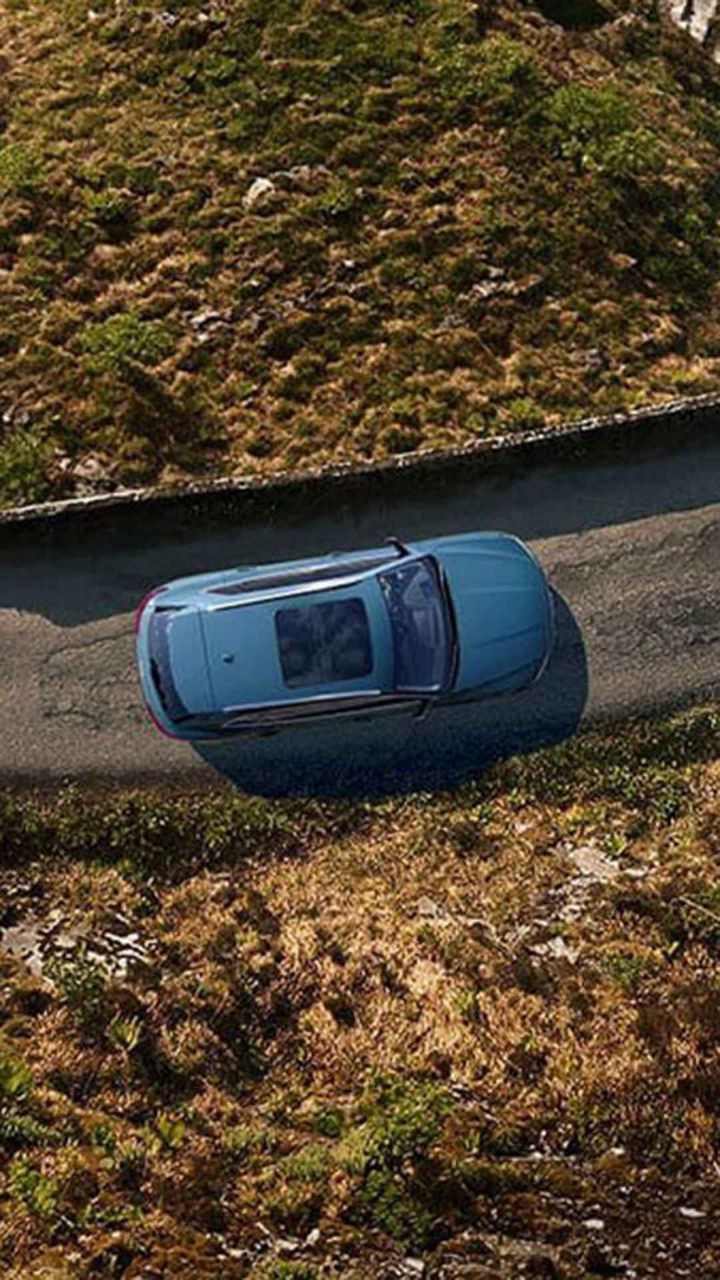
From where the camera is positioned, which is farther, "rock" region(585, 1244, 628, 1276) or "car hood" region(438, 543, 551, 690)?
"car hood" region(438, 543, 551, 690)

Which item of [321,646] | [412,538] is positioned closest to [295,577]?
[321,646]

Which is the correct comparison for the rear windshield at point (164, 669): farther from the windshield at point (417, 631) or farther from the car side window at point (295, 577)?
the windshield at point (417, 631)

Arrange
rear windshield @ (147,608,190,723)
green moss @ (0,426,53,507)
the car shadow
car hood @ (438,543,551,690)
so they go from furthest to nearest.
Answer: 1. green moss @ (0,426,53,507)
2. the car shadow
3. car hood @ (438,543,551,690)
4. rear windshield @ (147,608,190,723)

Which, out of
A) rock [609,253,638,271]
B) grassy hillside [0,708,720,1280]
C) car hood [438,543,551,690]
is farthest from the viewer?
rock [609,253,638,271]

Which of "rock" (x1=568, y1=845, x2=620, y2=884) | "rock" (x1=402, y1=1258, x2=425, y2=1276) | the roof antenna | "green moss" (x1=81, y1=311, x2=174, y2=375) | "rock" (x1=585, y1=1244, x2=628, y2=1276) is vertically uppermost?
"green moss" (x1=81, y1=311, x2=174, y2=375)

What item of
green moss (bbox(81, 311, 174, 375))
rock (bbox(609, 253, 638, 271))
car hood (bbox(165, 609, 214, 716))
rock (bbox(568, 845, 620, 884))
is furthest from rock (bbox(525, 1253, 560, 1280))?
rock (bbox(609, 253, 638, 271))

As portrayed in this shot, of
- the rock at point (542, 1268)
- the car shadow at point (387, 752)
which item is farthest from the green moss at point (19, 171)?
the rock at point (542, 1268)

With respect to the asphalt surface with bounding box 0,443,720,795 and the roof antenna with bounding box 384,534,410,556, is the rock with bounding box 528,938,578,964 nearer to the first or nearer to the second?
the asphalt surface with bounding box 0,443,720,795

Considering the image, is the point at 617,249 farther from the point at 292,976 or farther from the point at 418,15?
the point at 292,976
